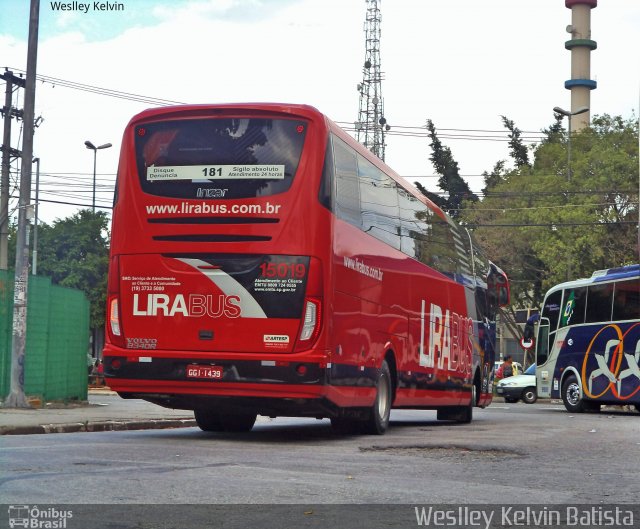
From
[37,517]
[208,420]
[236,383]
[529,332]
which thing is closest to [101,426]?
[208,420]

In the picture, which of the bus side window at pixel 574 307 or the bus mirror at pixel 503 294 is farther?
the bus side window at pixel 574 307

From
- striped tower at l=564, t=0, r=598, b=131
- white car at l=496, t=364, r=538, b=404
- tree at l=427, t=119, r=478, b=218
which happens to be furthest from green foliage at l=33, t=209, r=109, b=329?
striped tower at l=564, t=0, r=598, b=131

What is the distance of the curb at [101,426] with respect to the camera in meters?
15.4

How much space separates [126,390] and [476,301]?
10.7 meters

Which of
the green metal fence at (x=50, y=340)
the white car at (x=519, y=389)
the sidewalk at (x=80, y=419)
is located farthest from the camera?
the white car at (x=519, y=389)

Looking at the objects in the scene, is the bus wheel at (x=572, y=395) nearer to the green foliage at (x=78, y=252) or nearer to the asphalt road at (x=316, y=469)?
the asphalt road at (x=316, y=469)

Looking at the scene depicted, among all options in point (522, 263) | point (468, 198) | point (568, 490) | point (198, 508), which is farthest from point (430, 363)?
point (468, 198)

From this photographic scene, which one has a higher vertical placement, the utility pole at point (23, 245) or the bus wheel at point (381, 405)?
the utility pole at point (23, 245)

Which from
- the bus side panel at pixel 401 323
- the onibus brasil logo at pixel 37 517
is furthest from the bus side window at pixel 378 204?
the onibus brasil logo at pixel 37 517

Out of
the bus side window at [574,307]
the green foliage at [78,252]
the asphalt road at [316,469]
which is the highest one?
the green foliage at [78,252]

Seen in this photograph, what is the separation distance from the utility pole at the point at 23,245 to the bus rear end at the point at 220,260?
23.3ft

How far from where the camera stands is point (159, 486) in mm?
8711

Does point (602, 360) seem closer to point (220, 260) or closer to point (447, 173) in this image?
point (220, 260)

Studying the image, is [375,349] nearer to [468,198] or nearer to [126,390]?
[126,390]
